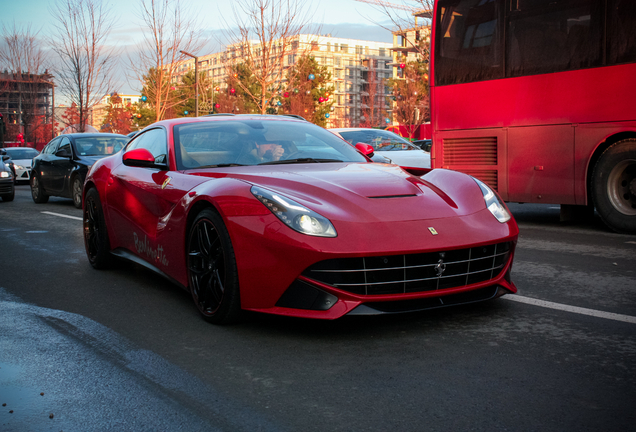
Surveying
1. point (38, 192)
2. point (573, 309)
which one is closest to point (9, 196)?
point (38, 192)

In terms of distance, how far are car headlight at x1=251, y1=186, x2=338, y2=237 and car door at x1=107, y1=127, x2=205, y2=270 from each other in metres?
0.82

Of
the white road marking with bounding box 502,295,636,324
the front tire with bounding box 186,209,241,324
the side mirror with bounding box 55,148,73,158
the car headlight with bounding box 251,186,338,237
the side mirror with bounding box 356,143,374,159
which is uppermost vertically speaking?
the side mirror with bounding box 55,148,73,158

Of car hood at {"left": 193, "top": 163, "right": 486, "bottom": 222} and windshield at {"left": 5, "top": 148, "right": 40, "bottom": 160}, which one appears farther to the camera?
windshield at {"left": 5, "top": 148, "right": 40, "bottom": 160}

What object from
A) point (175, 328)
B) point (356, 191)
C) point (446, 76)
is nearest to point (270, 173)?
point (356, 191)

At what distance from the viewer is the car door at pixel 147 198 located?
4648mm

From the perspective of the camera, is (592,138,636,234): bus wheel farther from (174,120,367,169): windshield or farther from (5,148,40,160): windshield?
(5,148,40,160): windshield

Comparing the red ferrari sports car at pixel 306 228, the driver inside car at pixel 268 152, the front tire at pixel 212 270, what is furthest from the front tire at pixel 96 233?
the front tire at pixel 212 270

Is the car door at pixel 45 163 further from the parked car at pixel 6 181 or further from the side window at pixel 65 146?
the parked car at pixel 6 181

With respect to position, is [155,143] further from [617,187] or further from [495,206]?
[617,187]

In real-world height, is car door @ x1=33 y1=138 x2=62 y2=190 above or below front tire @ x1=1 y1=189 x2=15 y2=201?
above

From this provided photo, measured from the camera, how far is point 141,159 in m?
4.88

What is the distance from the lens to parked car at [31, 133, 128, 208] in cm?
1327

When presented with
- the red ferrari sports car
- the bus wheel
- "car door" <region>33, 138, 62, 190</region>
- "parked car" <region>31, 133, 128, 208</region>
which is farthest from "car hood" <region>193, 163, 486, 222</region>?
"car door" <region>33, 138, 62, 190</region>

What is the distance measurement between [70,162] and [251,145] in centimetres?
974
